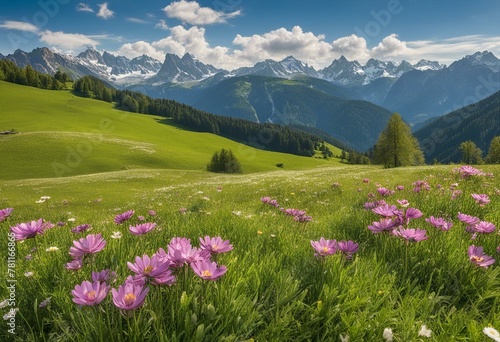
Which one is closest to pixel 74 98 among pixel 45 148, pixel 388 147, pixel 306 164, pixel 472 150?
pixel 45 148

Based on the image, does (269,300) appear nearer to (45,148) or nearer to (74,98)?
(45,148)

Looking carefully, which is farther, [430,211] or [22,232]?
[430,211]

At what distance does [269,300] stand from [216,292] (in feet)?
1.93

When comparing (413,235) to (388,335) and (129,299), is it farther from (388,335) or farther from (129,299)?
(129,299)

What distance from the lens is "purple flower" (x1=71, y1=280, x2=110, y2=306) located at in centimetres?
158

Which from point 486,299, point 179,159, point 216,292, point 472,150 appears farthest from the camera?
point 472,150

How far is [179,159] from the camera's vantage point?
89062 millimetres

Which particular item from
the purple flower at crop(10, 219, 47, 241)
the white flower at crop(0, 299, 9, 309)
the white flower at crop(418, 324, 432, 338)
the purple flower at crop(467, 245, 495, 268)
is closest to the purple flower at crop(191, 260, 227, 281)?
the white flower at crop(418, 324, 432, 338)

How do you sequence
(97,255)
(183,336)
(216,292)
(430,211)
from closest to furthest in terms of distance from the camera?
(183,336)
(216,292)
(97,255)
(430,211)

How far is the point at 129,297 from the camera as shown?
5.23 ft

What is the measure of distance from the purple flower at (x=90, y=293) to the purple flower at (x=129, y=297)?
97mm

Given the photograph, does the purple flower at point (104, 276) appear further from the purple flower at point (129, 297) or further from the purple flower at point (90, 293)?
the purple flower at point (129, 297)

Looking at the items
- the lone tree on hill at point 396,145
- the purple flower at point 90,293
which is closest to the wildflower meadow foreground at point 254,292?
the purple flower at point 90,293

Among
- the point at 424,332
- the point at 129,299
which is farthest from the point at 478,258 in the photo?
the point at 129,299
